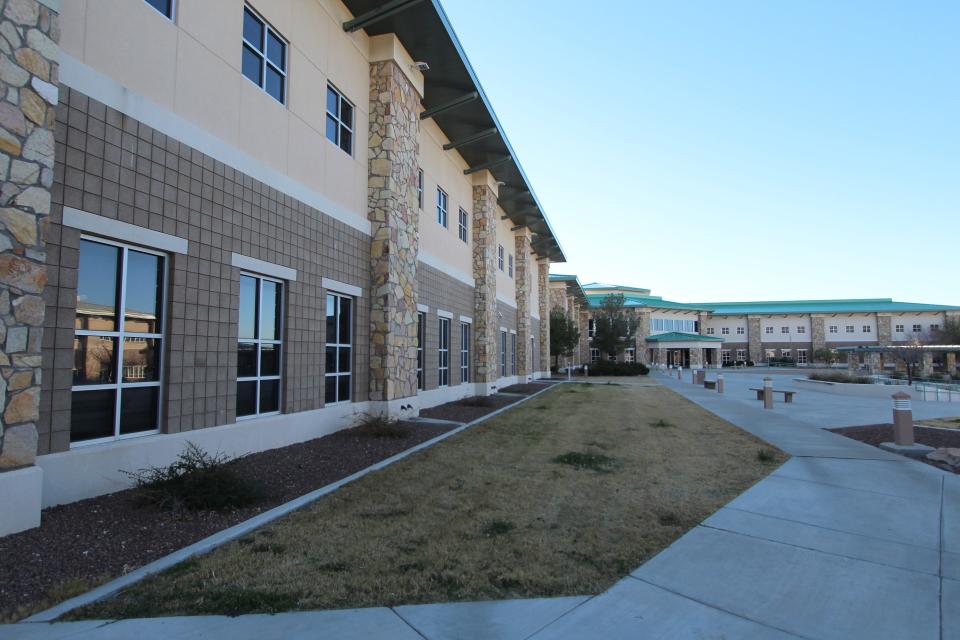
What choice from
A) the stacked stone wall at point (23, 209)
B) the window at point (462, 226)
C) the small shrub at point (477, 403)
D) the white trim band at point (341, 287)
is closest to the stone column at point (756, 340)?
the window at point (462, 226)

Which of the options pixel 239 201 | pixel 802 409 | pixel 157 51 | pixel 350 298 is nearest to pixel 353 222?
pixel 350 298

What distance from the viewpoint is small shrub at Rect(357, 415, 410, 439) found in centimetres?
1044

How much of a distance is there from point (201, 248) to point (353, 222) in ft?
15.1

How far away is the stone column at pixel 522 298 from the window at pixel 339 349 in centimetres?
1908

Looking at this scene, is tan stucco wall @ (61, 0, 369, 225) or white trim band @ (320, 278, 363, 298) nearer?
tan stucco wall @ (61, 0, 369, 225)

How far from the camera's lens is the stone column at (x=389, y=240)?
39.9ft

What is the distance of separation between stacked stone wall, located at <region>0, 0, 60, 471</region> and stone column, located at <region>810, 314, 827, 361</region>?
83.1 meters

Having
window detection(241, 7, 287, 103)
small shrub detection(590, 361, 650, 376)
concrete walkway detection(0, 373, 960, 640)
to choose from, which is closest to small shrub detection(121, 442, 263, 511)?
concrete walkway detection(0, 373, 960, 640)

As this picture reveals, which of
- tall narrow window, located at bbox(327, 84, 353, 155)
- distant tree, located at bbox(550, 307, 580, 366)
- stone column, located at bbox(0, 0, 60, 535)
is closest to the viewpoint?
stone column, located at bbox(0, 0, 60, 535)

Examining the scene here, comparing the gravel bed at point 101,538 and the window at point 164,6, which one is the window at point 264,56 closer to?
the window at point 164,6

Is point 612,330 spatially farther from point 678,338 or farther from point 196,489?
point 196,489

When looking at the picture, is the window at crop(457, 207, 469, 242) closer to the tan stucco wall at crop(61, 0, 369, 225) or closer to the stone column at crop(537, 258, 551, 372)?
the tan stucco wall at crop(61, 0, 369, 225)

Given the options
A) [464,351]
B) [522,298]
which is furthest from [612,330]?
[464,351]

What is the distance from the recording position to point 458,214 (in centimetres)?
1984
